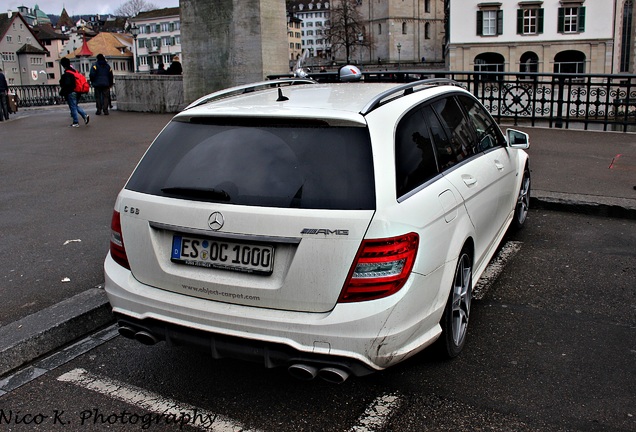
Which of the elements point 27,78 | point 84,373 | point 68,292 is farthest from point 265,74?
point 27,78

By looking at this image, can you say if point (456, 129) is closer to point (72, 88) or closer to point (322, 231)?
point (322, 231)

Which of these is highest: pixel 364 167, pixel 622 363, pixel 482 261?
pixel 364 167

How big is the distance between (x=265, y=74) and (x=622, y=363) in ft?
47.5

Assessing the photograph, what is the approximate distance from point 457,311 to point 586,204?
4.25 metres

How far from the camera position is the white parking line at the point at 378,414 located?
3426 millimetres

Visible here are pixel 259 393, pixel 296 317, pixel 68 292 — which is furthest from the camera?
pixel 68 292

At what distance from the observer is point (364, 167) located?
3385mm

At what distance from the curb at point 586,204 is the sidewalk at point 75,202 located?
1cm

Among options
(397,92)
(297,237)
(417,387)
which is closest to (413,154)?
(397,92)

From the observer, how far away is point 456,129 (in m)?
4.71

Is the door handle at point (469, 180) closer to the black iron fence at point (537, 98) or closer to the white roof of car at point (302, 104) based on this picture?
the white roof of car at point (302, 104)

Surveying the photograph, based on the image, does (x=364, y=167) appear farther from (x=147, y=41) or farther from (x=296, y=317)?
(x=147, y=41)

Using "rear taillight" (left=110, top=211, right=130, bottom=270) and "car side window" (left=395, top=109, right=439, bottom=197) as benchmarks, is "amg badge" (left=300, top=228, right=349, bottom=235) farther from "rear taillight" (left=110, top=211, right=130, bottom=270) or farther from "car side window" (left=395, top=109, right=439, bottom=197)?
"rear taillight" (left=110, top=211, right=130, bottom=270)

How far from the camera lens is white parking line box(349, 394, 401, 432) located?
3.43 metres
